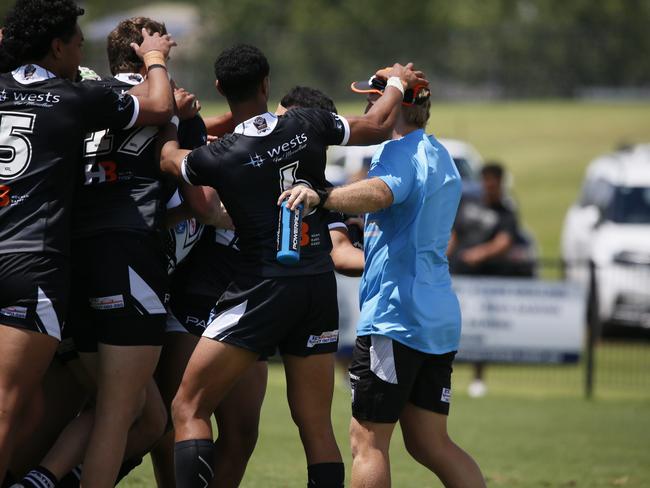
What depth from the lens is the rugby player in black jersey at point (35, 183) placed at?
5234 mm

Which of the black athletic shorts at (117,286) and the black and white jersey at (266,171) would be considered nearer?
the black and white jersey at (266,171)

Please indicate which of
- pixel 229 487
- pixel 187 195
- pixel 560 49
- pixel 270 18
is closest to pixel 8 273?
pixel 187 195

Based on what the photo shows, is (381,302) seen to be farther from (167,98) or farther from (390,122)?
(167,98)

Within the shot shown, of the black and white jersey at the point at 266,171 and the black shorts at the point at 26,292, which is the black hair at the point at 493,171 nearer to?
the black and white jersey at the point at 266,171

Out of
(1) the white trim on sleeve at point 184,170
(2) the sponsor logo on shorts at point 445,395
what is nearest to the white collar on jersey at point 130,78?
(1) the white trim on sleeve at point 184,170

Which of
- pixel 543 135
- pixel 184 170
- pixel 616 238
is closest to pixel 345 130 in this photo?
pixel 184 170

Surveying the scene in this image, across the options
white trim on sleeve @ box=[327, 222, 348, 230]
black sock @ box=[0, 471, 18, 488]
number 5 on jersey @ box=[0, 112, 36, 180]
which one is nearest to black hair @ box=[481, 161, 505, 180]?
white trim on sleeve @ box=[327, 222, 348, 230]

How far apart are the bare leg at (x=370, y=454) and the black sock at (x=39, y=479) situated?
147cm

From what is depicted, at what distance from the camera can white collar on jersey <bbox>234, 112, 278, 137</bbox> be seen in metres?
5.45

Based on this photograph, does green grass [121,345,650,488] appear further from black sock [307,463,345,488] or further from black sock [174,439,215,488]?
black sock [174,439,215,488]

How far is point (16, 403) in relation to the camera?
5.25 m

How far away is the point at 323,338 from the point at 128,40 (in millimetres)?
1829

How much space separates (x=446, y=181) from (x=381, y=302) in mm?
698

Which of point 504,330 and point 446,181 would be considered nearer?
point 446,181
